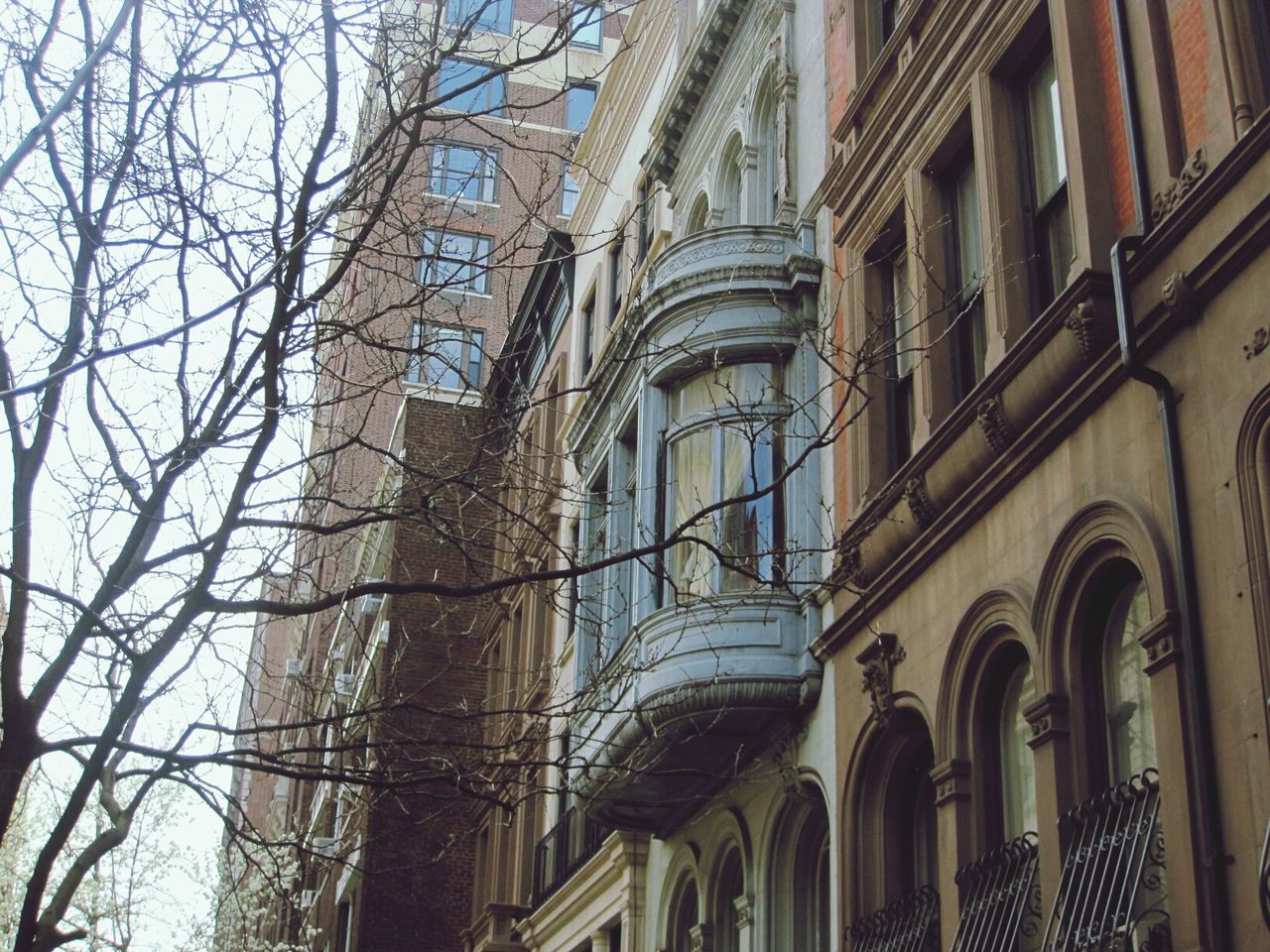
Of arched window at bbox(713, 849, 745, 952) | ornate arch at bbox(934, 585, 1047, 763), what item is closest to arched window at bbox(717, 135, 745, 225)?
arched window at bbox(713, 849, 745, 952)

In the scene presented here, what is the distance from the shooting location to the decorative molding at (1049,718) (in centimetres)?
1169

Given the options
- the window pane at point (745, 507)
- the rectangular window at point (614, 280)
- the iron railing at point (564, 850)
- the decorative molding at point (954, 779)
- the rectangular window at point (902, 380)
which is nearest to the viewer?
the decorative molding at point (954, 779)

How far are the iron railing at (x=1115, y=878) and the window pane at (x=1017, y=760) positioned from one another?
1594 millimetres

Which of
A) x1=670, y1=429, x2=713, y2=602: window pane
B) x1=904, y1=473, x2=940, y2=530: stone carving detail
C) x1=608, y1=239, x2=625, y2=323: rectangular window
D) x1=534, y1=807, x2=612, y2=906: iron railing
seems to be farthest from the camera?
x1=608, y1=239, x2=625, y2=323: rectangular window

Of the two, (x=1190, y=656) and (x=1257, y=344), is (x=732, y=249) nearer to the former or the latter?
(x=1257, y=344)

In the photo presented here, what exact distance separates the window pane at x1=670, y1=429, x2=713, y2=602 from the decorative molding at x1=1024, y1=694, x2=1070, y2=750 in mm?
7309

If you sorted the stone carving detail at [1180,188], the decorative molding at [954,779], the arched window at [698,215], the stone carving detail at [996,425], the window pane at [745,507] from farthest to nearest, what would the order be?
the arched window at [698,215] → the window pane at [745,507] → the decorative molding at [954,779] → the stone carving detail at [996,425] → the stone carving detail at [1180,188]

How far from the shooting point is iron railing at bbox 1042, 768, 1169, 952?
1005 cm

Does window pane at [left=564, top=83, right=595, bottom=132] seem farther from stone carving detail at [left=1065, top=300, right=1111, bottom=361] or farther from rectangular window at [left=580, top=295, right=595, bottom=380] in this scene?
stone carving detail at [left=1065, top=300, right=1111, bottom=361]

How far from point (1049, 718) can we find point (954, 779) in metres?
1.82

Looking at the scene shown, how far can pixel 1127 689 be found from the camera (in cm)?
1143

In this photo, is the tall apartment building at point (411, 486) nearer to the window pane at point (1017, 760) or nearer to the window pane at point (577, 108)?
the window pane at point (577, 108)

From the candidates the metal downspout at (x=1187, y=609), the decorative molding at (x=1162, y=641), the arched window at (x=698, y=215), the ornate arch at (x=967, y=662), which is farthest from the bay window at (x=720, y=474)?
the decorative molding at (x=1162, y=641)

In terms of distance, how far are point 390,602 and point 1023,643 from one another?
A: 88.6 ft
